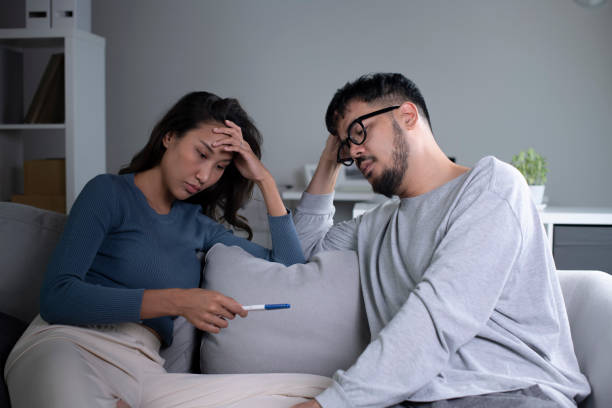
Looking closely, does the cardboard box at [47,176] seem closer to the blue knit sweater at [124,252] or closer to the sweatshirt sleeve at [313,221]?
the blue knit sweater at [124,252]

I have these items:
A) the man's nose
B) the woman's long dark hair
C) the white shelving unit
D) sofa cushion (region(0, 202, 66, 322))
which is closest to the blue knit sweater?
the woman's long dark hair

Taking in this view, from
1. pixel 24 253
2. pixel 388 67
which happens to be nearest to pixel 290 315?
pixel 24 253

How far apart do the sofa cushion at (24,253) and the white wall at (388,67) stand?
2.15 m

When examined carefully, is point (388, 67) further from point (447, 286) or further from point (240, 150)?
point (447, 286)

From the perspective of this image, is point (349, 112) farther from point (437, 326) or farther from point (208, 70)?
point (208, 70)

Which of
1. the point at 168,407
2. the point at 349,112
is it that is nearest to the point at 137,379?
the point at 168,407

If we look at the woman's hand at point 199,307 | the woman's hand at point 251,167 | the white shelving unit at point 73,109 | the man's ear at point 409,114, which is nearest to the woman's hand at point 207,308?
the woman's hand at point 199,307

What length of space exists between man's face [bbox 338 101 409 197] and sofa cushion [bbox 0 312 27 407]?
0.96 m

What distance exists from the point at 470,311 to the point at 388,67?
271 centimetres

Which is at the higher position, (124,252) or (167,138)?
(167,138)

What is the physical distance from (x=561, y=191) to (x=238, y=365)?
2737mm

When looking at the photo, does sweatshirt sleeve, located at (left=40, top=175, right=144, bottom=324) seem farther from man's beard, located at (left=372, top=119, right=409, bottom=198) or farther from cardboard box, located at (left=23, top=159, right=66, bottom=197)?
cardboard box, located at (left=23, top=159, right=66, bottom=197)

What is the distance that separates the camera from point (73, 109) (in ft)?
9.90

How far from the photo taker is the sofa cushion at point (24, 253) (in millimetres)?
1564
